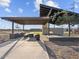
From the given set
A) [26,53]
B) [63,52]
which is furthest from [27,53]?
[63,52]

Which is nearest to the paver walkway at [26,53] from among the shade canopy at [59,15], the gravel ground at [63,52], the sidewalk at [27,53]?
the sidewalk at [27,53]

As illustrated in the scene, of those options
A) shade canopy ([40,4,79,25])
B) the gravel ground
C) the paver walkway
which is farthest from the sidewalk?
shade canopy ([40,4,79,25])

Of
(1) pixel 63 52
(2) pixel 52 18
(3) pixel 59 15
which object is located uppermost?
(3) pixel 59 15

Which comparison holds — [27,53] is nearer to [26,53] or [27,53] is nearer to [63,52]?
[26,53]

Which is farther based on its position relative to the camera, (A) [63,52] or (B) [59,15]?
(B) [59,15]

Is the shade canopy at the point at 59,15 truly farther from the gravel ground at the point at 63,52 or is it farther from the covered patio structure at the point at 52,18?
the gravel ground at the point at 63,52

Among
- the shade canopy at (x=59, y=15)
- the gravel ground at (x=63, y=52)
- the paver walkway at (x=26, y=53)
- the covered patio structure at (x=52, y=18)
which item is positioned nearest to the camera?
the paver walkway at (x=26, y=53)

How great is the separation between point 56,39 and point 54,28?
25751 millimetres

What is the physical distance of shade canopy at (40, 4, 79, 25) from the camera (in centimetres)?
2892

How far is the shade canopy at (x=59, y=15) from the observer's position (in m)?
28.9

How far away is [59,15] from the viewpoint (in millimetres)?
34969

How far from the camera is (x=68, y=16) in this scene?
30391mm

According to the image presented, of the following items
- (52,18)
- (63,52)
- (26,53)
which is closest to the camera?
(26,53)

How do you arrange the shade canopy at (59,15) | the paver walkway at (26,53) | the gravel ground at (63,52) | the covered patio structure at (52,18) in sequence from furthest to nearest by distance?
the covered patio structure at (52,18) < the shade canopy at (59,15) < the gravel ground at (63,52) < the paver walkway at (26,53)
